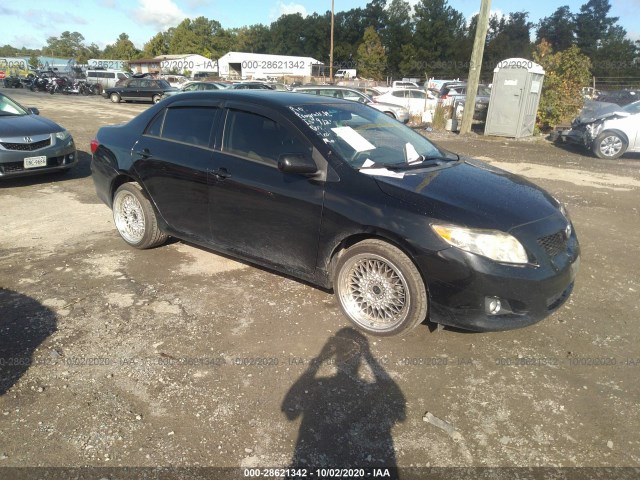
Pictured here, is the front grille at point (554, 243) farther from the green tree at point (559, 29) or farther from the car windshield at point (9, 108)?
the green tree at point (559, 29)

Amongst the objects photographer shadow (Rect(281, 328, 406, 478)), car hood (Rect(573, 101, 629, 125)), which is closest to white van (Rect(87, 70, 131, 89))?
A: car hood (Rect(573, 101, 629, 125))

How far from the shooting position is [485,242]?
3.00 m

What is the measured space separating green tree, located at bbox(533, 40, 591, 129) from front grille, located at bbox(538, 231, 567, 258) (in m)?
14.1

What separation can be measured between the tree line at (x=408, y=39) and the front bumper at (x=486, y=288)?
49610 millimetres

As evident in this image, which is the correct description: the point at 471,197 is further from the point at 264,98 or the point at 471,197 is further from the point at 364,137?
the point at 264,98

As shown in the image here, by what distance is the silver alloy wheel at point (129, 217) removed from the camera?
4.88 m

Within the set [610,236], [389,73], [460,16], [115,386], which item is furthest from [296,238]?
[460,16]

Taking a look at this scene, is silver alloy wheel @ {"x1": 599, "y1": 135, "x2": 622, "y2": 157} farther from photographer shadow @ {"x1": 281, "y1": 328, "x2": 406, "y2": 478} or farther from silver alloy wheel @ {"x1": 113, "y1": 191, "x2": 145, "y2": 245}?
silver alloy wheel @ {"x1": 113, "y1": 191, "x2": 145, "y2": 245}

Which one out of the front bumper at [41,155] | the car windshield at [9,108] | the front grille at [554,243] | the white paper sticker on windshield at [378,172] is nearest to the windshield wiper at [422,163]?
the white paper sticker on windshield at [378,172]

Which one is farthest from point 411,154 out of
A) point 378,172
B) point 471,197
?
point 471,197

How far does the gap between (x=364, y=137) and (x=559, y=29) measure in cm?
9077

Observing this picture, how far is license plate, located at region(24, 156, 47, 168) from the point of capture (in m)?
7.17

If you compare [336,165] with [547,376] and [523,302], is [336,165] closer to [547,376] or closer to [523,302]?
[523,302]

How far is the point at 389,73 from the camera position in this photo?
222 ft
